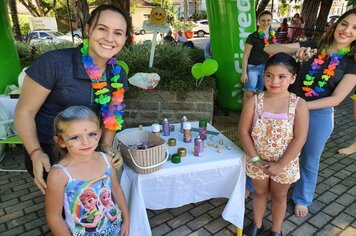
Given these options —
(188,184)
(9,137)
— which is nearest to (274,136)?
(188,184)

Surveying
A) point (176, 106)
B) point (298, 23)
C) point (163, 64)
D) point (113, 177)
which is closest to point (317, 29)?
point (298, 23)

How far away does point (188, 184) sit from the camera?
205 cm

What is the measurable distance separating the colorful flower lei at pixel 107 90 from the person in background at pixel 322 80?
4.70 ft

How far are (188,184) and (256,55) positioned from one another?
3081 millimetres

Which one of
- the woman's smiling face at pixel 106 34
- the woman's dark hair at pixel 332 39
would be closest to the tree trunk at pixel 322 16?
the woman's dark hair at pixel 332 39

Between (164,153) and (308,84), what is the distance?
1349 mm

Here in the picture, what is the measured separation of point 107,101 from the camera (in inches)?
68.4

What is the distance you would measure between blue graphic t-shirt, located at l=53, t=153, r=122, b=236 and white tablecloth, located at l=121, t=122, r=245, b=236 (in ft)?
0.83

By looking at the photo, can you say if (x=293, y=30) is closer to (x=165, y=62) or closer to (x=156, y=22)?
(x=165, y=62)

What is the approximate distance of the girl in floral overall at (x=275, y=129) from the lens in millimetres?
1886

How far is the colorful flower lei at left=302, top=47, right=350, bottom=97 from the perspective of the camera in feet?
7.17

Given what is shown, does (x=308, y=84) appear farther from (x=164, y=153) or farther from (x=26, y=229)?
(x=26, y=229)

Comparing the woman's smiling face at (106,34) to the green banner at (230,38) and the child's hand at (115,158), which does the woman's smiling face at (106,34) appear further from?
the green banner at (230,38)

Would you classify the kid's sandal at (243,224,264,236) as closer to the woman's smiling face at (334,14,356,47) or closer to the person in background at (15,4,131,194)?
the person in background at (15,4,131,194)
